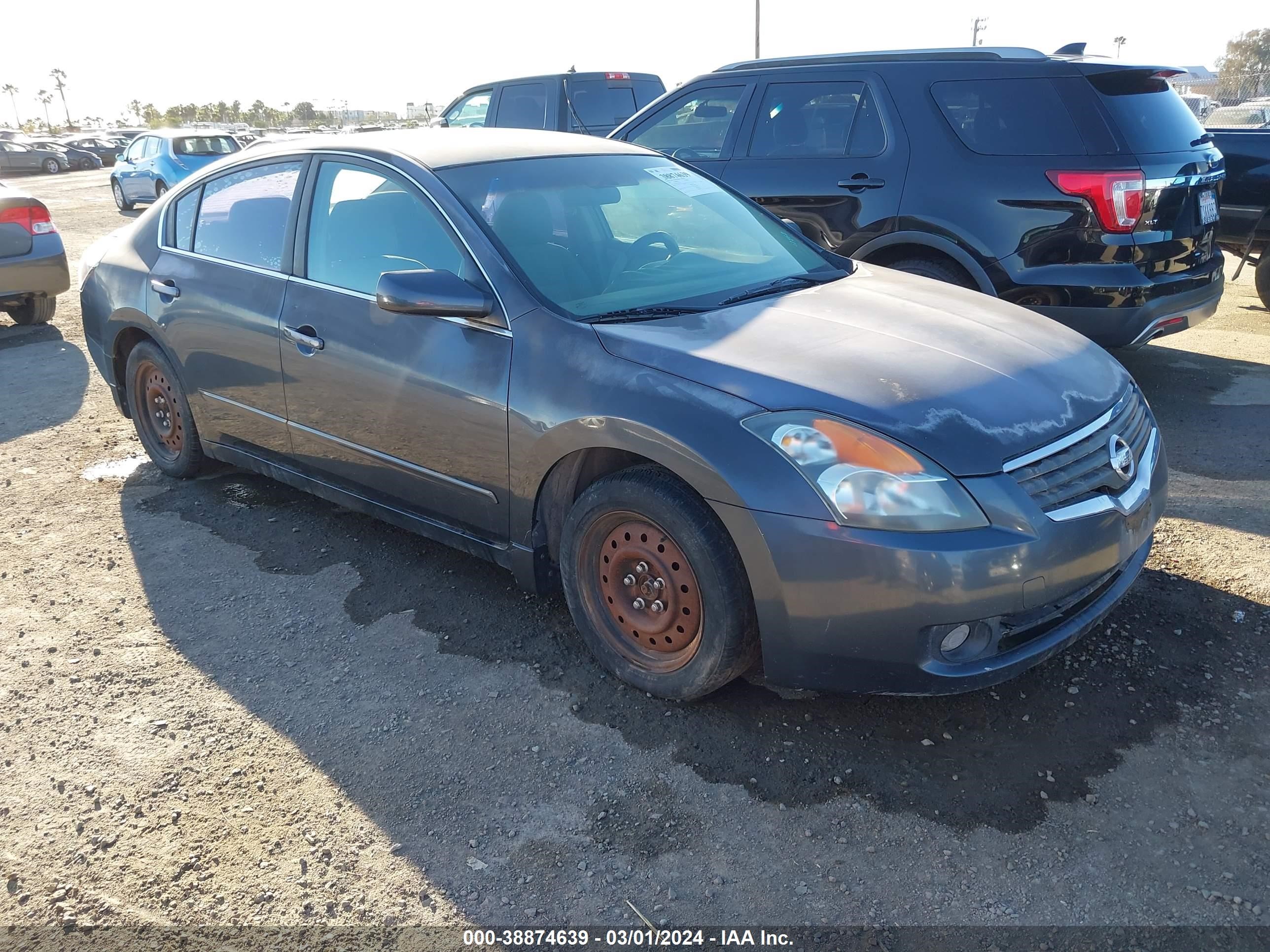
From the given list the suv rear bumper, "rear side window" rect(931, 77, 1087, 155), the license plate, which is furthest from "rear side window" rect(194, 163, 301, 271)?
the license plate

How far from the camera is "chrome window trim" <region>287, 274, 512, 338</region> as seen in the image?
332 centimetres

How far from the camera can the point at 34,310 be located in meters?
9.16

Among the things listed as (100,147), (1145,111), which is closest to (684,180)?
(1145,111)

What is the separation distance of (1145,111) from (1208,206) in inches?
26.6

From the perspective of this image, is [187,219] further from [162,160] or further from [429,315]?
[162,160]

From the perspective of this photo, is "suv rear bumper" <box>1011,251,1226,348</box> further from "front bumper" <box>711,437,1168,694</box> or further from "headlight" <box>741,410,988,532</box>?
"headlight" <box>741,410,988,532</box>

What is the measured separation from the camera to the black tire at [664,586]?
2.86m

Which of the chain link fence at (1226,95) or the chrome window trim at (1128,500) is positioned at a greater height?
the chrome window trim at (1128,500)

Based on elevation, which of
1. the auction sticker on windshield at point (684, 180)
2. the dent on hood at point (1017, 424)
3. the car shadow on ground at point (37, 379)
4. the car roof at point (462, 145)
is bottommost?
the car shadow on ground at point (37, 379)

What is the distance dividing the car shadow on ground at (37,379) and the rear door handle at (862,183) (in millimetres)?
4942

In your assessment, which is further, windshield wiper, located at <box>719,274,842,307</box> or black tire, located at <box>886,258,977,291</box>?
black tire, located at <box>886,258,977,291</box>

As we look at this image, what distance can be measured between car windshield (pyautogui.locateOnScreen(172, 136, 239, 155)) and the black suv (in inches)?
658

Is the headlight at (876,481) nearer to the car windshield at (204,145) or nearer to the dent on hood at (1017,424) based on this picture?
the dent on hood at (1017,424)

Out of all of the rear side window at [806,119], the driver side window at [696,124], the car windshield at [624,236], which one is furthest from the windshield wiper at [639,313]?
the driver side window at [696,124]
